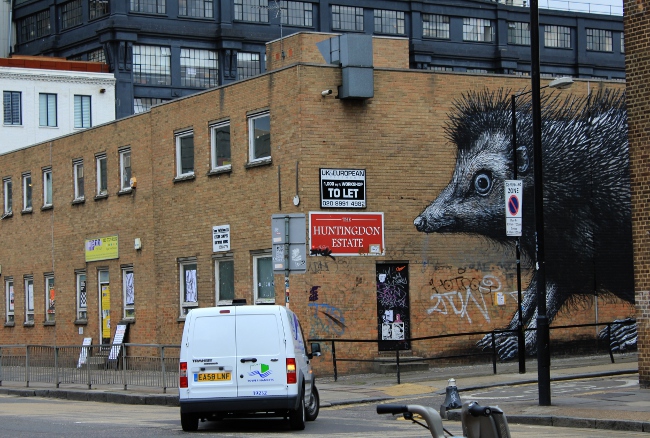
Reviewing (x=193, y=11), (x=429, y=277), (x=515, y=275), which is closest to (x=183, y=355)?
(x=429, y=277)

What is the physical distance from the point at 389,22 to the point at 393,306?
48.6 meters

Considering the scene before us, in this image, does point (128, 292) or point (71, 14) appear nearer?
point (128, 292)

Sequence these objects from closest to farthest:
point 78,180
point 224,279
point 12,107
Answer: point 224,279, point 78,180, point 12,107

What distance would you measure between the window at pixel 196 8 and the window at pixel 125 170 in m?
35.3

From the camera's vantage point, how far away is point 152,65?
2753 inches

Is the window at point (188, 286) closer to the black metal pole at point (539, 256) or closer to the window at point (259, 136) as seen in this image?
the window at point (259, 136)

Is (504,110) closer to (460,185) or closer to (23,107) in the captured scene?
(460,185)

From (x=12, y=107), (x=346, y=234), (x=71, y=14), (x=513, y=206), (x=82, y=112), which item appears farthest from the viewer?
(x=71, y=14)

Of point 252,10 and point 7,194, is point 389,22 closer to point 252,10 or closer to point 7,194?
point 252,10

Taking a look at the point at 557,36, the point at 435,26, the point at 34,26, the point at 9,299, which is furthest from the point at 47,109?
the point at 557,36

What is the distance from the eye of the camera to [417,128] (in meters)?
30.1

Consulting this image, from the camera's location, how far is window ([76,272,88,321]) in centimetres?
3847

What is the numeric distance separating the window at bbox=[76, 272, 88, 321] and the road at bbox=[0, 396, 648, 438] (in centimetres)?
1501

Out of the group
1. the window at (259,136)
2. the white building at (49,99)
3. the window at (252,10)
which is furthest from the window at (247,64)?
the window at (259,136)
